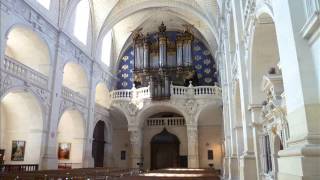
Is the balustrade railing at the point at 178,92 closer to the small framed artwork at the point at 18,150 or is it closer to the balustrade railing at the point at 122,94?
the balustrade railing at the point at 122,94

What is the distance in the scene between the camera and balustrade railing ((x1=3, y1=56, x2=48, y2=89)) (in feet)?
37.5

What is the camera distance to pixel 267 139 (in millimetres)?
7586

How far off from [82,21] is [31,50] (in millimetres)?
4951

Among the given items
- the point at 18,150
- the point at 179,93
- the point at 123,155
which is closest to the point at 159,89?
the point at 179,93

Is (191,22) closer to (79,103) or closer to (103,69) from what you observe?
(103,69)

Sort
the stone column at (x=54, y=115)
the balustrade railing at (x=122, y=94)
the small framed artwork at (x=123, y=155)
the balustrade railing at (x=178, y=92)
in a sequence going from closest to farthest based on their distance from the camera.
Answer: the stone column at (x=54, y=115) → the balustrade railing at (x=178, y=92) → the balustrade railing at (x=122, y=94) → the small framed artwork at (x=123, y=155)

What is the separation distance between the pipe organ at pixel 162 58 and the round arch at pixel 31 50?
856 centimetres

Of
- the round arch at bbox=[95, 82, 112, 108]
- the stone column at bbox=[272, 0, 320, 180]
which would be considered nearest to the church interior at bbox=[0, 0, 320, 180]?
the stone column at bbox=[272, 0, 320, 180]

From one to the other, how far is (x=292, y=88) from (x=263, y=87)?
396 centimetres

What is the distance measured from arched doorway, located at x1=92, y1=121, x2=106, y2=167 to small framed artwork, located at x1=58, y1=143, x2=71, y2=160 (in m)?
2.86

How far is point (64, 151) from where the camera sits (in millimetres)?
17406

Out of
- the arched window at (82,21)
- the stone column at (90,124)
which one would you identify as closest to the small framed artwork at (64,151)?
the stone column at (90,124)

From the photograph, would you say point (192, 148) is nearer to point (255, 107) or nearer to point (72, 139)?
point (72, 139)

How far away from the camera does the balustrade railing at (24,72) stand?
11441mm
